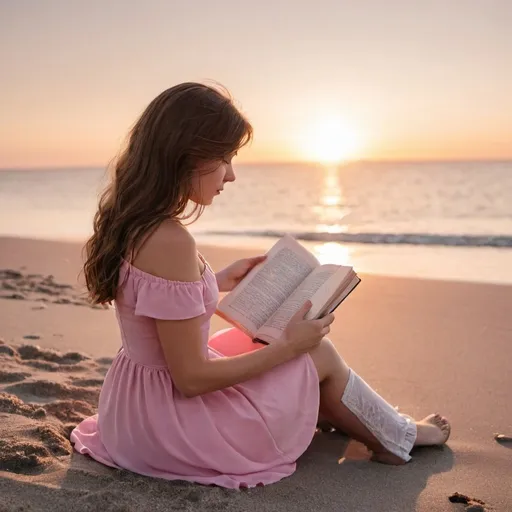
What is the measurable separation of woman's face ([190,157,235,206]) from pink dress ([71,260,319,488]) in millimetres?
230

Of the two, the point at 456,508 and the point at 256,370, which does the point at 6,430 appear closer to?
the point at 256,370

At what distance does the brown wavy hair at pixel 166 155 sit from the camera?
2029mm

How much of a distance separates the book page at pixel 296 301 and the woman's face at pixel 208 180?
0.50 meters

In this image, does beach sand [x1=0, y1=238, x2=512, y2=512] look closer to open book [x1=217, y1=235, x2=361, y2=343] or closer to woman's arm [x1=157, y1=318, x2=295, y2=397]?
woman's arm [x1=157, y1=318, x2=295, y2=397]

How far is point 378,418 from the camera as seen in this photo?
2.48 meters

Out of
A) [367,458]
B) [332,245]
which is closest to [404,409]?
[367,458]

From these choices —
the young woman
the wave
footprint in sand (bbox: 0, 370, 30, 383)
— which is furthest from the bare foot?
the wave

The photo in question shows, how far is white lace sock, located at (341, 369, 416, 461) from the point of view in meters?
2.44

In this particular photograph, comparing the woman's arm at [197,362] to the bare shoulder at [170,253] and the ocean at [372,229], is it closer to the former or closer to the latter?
the bare shoulder at [170,253]

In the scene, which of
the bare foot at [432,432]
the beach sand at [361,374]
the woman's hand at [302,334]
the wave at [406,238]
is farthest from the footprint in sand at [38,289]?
the wave at [406,238]

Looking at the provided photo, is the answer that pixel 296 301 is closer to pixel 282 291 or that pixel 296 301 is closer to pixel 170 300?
pixel 282 291

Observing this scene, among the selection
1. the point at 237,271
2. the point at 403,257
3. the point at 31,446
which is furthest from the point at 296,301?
the point at 403,257

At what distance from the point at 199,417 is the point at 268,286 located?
58 cm

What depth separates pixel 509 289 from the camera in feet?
19.7
